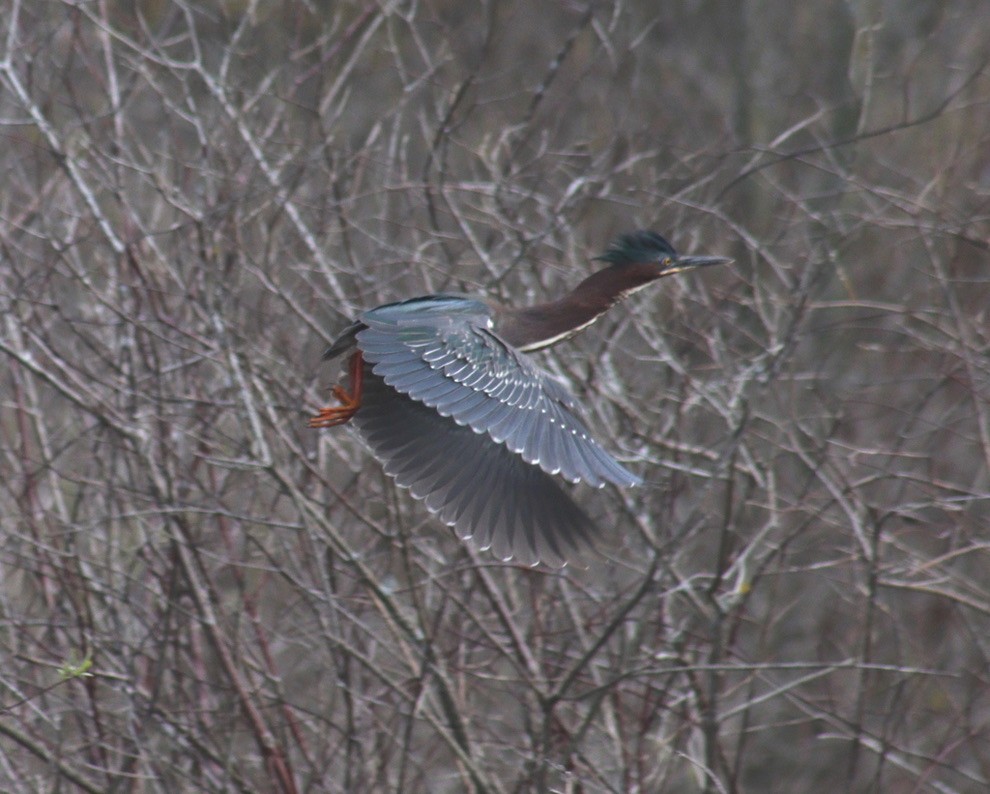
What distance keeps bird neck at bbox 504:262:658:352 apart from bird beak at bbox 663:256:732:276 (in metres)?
0.22

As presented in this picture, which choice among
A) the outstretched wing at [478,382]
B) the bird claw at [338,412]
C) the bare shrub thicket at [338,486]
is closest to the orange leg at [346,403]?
the bird claw at [338,412]

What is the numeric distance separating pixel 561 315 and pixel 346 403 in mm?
768

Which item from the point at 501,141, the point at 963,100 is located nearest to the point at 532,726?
the point at 501,141

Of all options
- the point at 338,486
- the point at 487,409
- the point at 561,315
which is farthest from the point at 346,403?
the point at 338,486

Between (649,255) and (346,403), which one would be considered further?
(649,255)

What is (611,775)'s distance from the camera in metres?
5.68

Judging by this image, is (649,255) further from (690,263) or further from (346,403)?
(346,403)

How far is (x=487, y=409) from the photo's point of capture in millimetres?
4719

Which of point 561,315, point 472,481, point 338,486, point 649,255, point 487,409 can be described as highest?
point 649,255

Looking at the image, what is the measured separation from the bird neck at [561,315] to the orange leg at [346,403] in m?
0.48

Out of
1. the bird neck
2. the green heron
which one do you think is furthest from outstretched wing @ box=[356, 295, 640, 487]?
the bird neck

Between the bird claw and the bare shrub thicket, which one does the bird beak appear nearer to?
the bare shrub thicket

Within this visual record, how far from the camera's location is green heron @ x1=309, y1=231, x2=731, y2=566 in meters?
4.67

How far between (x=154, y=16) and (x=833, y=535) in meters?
6.25
